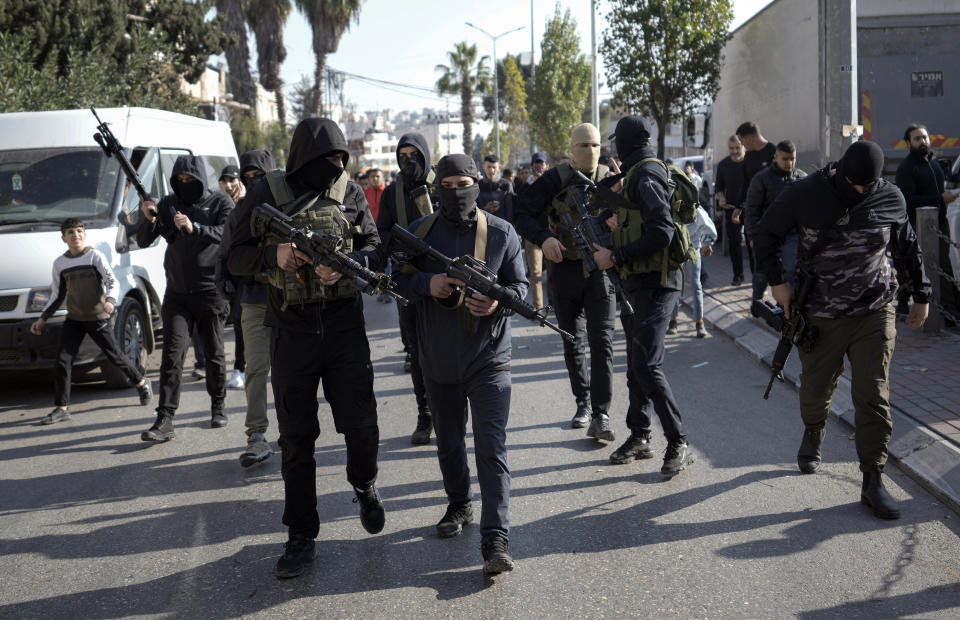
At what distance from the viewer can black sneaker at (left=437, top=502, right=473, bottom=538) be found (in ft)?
15.5

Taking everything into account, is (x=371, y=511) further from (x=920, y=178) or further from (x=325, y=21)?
(x=325, y=21)

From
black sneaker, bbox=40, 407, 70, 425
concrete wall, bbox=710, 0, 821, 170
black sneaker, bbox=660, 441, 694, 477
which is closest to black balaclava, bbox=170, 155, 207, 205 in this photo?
black sneaker, bbox=40, 407, 70, 425

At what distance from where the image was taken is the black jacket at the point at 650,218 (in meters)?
5.38

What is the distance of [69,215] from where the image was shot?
8938mm

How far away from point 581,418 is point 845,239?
2.49 m

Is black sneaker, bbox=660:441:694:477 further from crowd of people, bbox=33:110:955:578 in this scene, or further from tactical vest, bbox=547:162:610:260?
tactical vest, bbox=547:162:610:260

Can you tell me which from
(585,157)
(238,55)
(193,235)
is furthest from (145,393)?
(238,55)

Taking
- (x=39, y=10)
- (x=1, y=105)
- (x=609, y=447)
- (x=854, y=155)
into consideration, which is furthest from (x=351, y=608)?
(x=39, y=10)

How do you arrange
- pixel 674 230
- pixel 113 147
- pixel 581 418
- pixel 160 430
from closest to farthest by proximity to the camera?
1. pixel 674 230
2. pixel 581 418
3. pixel 160 430
4. pixel 113 147

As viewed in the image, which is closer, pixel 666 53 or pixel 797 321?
pixel 797 321

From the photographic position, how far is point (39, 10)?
1727 centimetres

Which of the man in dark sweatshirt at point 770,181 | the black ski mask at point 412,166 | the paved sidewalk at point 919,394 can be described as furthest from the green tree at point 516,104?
the black ski mask at point 412,166

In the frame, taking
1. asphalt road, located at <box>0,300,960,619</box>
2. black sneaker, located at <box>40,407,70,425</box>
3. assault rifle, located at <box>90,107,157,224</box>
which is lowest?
asphalt road, located at <box>0,300,960,619</box>

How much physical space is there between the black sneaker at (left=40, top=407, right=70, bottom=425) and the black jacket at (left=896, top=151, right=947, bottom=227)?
8.50 m
